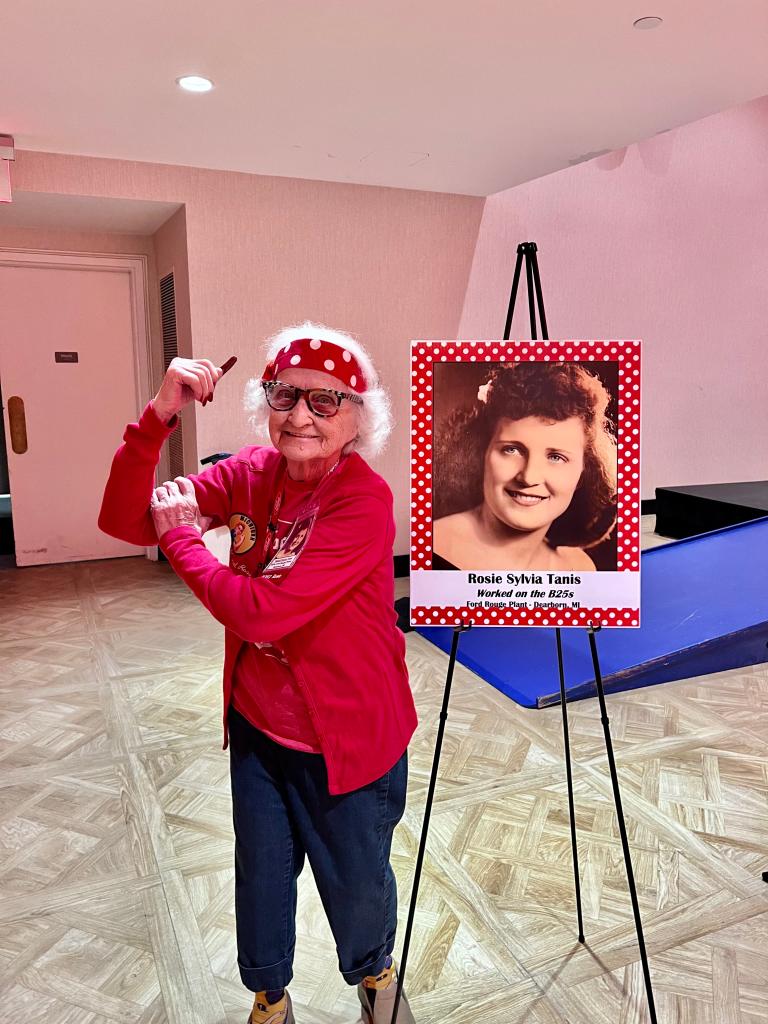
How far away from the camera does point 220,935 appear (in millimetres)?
1985

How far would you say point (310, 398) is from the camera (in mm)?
1404

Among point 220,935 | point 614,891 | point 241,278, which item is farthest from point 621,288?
point 220,935

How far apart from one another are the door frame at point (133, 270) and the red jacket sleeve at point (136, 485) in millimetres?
4497

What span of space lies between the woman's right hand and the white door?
4876 millimetres

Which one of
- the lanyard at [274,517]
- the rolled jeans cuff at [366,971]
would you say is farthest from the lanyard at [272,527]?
the rolled jeans cuff at [366,971]

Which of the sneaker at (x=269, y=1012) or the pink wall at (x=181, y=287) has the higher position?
the pink wall at (x=181, y=287)

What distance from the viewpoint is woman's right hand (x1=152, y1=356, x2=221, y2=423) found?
1.41 m

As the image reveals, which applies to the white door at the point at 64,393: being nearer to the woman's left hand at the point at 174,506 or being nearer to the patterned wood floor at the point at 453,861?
the patterned wood floor at the point at 453,861

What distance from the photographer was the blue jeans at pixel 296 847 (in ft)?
4.72

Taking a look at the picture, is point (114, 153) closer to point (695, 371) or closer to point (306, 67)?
point (306, 67)

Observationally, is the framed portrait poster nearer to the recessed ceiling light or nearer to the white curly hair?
the white curly hair

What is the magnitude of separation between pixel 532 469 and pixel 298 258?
4.02m

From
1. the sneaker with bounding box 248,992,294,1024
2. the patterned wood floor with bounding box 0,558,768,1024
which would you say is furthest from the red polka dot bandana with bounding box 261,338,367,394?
the patterned wood floor with bounding box 0,558,768,1024

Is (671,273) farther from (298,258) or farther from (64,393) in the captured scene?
(64,393)
